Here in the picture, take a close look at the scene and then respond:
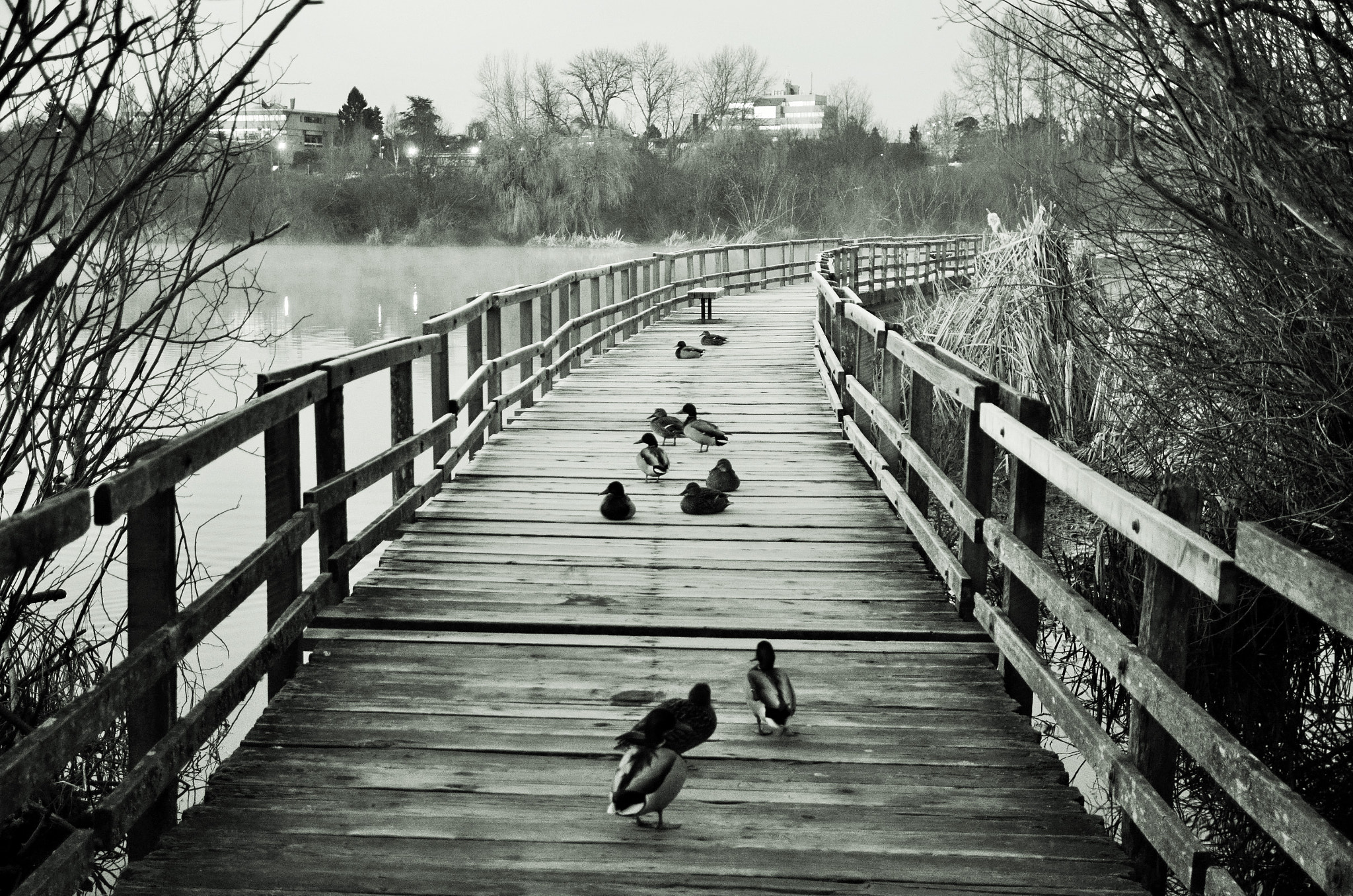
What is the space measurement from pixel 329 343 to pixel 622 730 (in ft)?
105

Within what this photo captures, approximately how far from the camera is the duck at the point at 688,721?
4.08 m

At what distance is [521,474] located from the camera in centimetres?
952

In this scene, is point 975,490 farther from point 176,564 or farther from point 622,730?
point 176,564

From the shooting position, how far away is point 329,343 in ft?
115

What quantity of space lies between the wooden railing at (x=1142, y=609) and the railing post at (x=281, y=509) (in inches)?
106

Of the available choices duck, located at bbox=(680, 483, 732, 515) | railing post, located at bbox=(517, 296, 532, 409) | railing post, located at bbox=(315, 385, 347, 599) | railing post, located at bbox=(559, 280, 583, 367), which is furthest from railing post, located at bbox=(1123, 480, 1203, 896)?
railing post, located at bbox=(559, 280, 583, 367)

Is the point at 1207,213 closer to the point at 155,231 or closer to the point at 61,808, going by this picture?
the point at 155,231

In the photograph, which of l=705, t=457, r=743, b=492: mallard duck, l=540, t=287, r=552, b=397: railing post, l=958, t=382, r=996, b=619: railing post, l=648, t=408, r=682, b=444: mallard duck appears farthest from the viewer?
l=540, t=287, r=552, b=397: railing post

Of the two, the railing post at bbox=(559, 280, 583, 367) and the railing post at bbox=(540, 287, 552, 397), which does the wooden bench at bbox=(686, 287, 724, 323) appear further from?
the railing post at bbox=(540, 287, 552, 397)

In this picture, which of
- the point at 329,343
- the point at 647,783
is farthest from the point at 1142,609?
the point at 329,343

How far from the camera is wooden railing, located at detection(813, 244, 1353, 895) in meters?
2.62

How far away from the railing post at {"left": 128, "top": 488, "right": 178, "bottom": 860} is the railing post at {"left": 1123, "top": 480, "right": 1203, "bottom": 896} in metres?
2.61

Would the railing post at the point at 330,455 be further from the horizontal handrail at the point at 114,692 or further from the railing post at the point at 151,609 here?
the railing post at the point at 151,609

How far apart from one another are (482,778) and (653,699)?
90 cm
